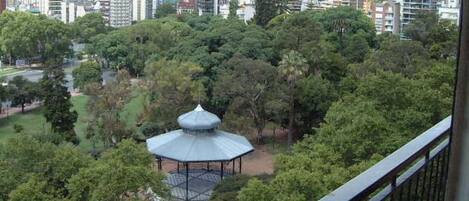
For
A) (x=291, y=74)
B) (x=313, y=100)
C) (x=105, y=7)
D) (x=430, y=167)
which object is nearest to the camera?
(x=430, y=167)

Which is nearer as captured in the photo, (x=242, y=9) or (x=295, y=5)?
(x=295, y=5)

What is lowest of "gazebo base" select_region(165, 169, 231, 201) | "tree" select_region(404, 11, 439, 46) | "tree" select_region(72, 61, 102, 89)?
"gazebo base" select_region(165, 169, 231, 201)

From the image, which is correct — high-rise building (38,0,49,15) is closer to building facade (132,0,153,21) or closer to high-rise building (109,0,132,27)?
high-rise building (109,0,132,27)

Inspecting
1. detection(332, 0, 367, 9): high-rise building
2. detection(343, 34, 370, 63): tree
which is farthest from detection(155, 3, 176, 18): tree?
detection(343, 34, 370, 63): tree

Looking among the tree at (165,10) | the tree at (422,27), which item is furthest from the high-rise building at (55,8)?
the tree at (422,27)

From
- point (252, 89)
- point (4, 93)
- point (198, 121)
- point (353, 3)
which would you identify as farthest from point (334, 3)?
point (198, 121)

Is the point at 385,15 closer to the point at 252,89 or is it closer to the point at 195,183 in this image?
the point at 252,89
